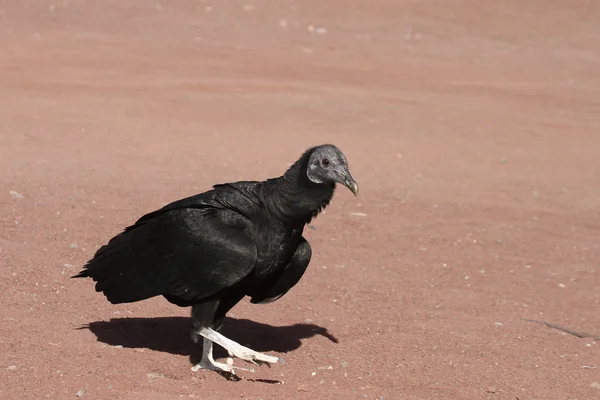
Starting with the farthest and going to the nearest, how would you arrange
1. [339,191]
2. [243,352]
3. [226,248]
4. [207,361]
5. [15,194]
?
[339,191], [15,194], [207,361], [243,352], [226,248]

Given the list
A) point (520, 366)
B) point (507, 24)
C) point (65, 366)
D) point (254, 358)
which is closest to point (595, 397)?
point (520, 366)

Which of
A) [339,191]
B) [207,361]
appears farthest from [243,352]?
[339,191]

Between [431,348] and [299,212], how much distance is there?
62.1 inches

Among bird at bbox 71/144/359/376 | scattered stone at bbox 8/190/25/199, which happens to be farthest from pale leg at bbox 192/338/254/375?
scattered stone at bbox 8/190/25/199

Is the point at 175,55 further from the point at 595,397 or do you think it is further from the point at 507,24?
the point at 595,397

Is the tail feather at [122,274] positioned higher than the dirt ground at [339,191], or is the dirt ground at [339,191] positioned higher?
the tail feather at [122,274]

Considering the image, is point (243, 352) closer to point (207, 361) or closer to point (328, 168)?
point (207, 361)

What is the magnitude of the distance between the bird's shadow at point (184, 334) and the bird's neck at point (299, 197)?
1.13m

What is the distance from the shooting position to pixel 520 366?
259 inches

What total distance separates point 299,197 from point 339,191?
484 centimetres

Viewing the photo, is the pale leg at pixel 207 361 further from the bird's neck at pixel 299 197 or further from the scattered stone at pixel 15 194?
the scattered stone at pixel 15 194

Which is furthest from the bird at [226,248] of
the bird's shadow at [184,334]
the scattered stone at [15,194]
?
the scattered stone at [15,194]

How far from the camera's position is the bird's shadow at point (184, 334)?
6441 millimetres

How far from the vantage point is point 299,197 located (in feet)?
19.2
